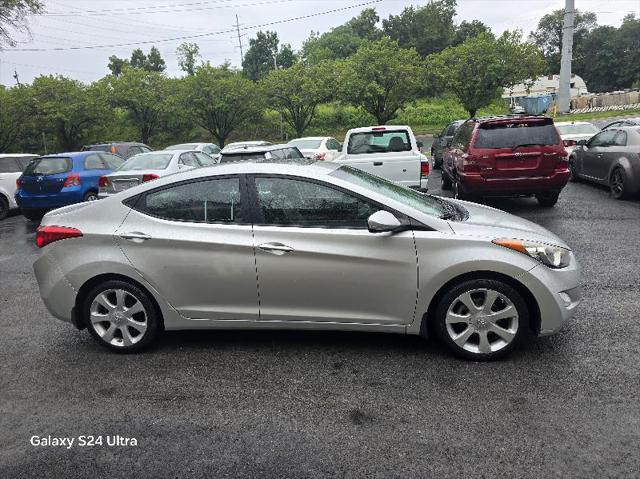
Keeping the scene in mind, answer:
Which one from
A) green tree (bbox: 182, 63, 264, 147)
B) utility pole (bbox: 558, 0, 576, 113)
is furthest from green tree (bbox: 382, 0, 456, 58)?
green tree (bbox: 182, 63, 264, 147)

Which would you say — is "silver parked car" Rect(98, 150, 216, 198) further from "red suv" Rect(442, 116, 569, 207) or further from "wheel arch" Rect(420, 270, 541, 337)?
"wheel arch" Rect(420, 270, 541, 337)

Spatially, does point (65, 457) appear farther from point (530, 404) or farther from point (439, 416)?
point (530, 404)

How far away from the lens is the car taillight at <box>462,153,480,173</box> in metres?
8.71

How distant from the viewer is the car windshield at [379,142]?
9727 mm

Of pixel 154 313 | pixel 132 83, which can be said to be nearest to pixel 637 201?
pixel 154 313

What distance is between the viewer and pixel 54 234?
4.21 metres

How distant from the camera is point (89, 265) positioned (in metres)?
4.09

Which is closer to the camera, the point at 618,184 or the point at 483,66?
the point at 618,184

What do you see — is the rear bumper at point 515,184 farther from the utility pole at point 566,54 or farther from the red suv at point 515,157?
the utility pole at point 566,54

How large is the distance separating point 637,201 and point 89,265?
10212 mm

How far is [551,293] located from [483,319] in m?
0.53

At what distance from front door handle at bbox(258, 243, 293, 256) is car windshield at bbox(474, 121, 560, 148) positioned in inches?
238

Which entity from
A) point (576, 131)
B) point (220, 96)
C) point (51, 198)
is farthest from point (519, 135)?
point (220, 96)

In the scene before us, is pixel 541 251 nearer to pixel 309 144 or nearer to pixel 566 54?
pixel 309 144
